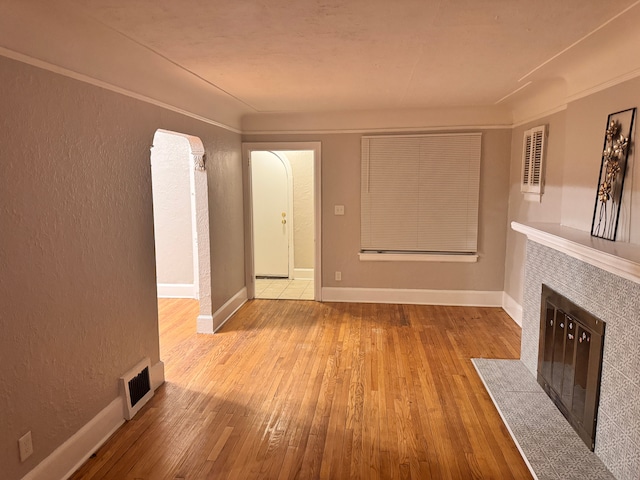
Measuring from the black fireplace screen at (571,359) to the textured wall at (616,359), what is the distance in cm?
5

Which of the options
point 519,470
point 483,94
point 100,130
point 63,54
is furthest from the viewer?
point 483,94

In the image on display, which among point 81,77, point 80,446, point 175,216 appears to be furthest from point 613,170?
point 175,216

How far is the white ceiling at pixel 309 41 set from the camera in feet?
6.36

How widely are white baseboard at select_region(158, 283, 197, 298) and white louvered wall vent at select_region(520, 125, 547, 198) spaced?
422 centimetres

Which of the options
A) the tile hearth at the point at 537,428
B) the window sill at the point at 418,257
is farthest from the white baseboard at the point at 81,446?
the window sill at the point at 418,257

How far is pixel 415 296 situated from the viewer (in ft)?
17.7

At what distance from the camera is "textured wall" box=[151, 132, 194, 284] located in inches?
217

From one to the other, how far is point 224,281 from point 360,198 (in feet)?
6.24

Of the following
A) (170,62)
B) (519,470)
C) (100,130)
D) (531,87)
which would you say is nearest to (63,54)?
(100,130)

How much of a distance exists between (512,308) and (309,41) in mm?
3774

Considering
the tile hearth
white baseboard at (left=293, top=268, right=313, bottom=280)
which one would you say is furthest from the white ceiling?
white baseboard at (left=293, top=268, right=313, bottom=280)

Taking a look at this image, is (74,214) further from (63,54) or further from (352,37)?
(352,37)

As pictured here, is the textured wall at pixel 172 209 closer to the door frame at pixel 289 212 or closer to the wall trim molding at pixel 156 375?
the door frame at pixel 289 212

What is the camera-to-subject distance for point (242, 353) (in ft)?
12.8
